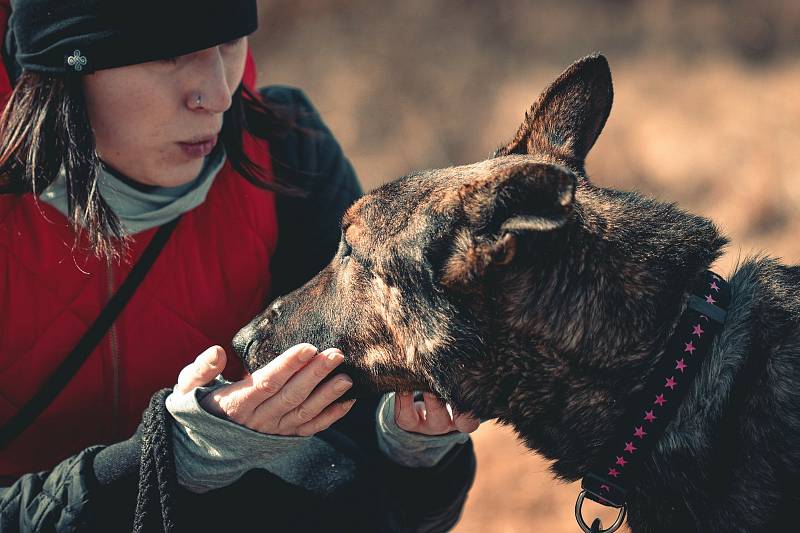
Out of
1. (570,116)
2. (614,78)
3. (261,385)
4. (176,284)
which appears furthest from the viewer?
(614,78)

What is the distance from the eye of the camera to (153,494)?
2.95 m

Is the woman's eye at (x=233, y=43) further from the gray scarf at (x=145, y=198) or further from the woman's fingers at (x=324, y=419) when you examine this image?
the woman's fingers at (x=324, y=419)

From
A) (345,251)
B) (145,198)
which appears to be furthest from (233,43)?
(345,251)

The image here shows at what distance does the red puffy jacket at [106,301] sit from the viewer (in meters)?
3.34

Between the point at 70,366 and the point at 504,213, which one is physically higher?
the point at 504,213

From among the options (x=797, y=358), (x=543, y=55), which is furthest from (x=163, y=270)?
(x=543, y=55)

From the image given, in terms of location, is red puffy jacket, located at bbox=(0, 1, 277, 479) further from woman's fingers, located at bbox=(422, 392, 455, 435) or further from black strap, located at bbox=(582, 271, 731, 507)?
black strap, located at bbox=(582, 271, 731, 507)

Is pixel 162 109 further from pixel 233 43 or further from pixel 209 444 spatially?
pixel 209 444

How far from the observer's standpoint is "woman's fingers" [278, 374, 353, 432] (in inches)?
114

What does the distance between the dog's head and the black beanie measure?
2.90 feet

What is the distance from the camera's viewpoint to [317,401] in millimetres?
2912

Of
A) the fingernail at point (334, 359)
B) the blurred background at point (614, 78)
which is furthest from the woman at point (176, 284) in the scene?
the blurred background at point (614, 78)

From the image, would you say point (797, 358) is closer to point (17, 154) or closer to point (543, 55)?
point (17, 154)

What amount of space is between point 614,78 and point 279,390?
6549 millimetres
